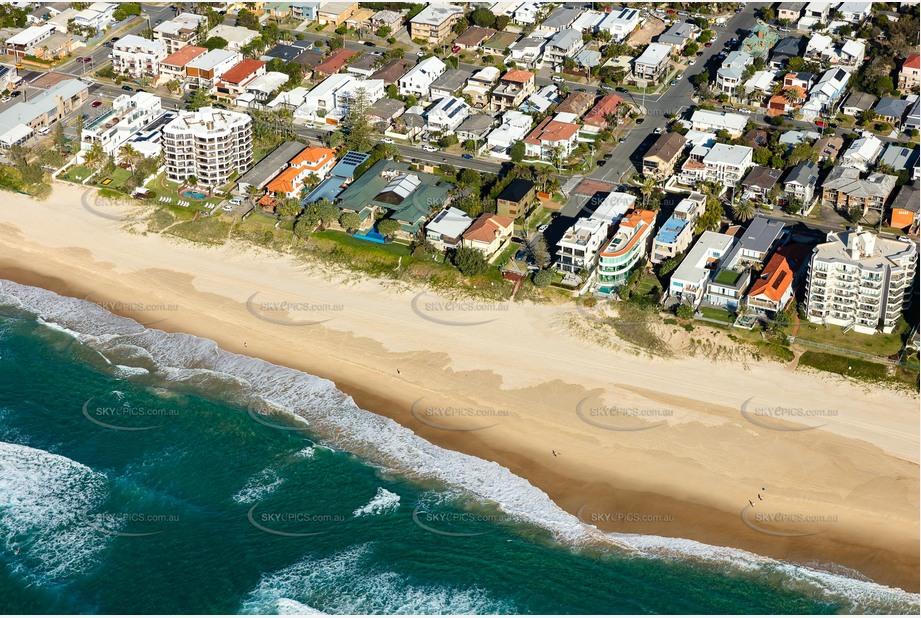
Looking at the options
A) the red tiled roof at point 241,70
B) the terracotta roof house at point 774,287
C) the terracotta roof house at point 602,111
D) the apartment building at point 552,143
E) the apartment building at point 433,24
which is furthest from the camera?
the apartment building at point 433,24

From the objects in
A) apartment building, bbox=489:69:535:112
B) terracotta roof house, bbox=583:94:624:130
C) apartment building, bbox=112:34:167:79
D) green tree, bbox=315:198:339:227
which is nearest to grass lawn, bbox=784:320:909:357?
terracotta roof house, bbox=583:94:624:130

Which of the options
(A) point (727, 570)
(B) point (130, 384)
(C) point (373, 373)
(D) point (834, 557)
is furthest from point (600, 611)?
(B) point (130, 384)

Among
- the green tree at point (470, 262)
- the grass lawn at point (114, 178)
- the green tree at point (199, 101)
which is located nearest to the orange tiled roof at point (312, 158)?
the grass lawn at point (114, 178)

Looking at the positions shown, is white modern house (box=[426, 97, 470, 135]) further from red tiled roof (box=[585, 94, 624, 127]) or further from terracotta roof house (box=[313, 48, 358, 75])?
terracotta roof house (box=[313, 48, 358, 75])

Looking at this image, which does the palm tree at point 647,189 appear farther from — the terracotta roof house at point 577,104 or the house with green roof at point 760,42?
the house with green roof at point 760,42

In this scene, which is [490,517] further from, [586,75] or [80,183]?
[586,75]

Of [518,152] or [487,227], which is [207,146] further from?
[518,152]

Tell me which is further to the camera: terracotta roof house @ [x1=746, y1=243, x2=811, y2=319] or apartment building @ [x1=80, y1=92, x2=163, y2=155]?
apartment building @ [x1=80, y1=92, x2=163, y2=155]
